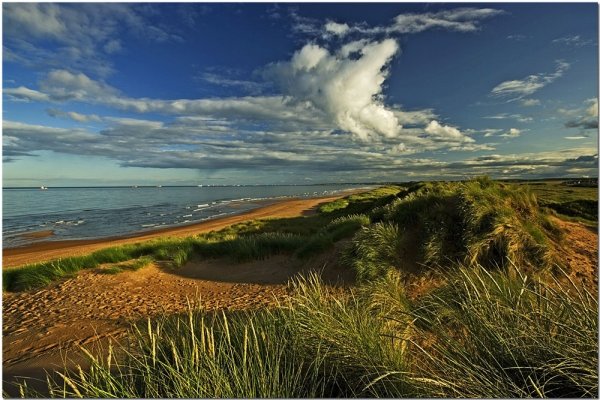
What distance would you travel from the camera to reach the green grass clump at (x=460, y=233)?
7.56 meters

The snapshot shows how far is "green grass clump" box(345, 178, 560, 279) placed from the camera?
7.56 m

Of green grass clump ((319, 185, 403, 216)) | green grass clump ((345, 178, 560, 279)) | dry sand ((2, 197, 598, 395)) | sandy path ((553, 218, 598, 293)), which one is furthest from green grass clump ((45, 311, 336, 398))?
green grass clump ((319, 185, 403, 216))

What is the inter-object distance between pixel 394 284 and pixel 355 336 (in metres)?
3.26

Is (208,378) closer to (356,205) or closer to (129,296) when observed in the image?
(129,296)

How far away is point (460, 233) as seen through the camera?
8148mm

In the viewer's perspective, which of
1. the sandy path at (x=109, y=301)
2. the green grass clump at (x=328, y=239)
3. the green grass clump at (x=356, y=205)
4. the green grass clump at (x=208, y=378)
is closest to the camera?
the green grass clump at (x=208, y=378)

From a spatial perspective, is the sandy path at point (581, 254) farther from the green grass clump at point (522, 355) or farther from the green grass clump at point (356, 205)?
the green grass clump at point (356, 205)

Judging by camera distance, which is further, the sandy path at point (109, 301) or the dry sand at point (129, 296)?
the dry sand at point (129, 296)

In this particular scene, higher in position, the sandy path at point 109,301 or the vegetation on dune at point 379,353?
the vegetation on dune at point 379,353

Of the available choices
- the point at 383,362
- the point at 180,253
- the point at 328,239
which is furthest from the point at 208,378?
the point at 180,253

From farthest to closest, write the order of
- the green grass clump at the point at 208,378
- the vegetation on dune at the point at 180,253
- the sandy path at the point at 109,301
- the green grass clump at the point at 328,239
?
1. the green grass clump at the point at 328,239
2. the vegetation on dune at the point at 180,253
3. the sandy path at the point at 109,301
4. the green grass clump at the point at 208,378

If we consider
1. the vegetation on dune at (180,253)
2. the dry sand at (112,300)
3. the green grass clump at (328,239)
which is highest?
the green grass clump at (328,239)

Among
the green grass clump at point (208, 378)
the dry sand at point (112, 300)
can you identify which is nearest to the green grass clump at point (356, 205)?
the dry sand at point (112, 300)

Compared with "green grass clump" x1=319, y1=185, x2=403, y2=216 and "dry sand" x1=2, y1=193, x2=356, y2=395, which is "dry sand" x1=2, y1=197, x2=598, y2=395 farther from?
"green grass clump" x1=319, y1=185, x2=403, y2=216
